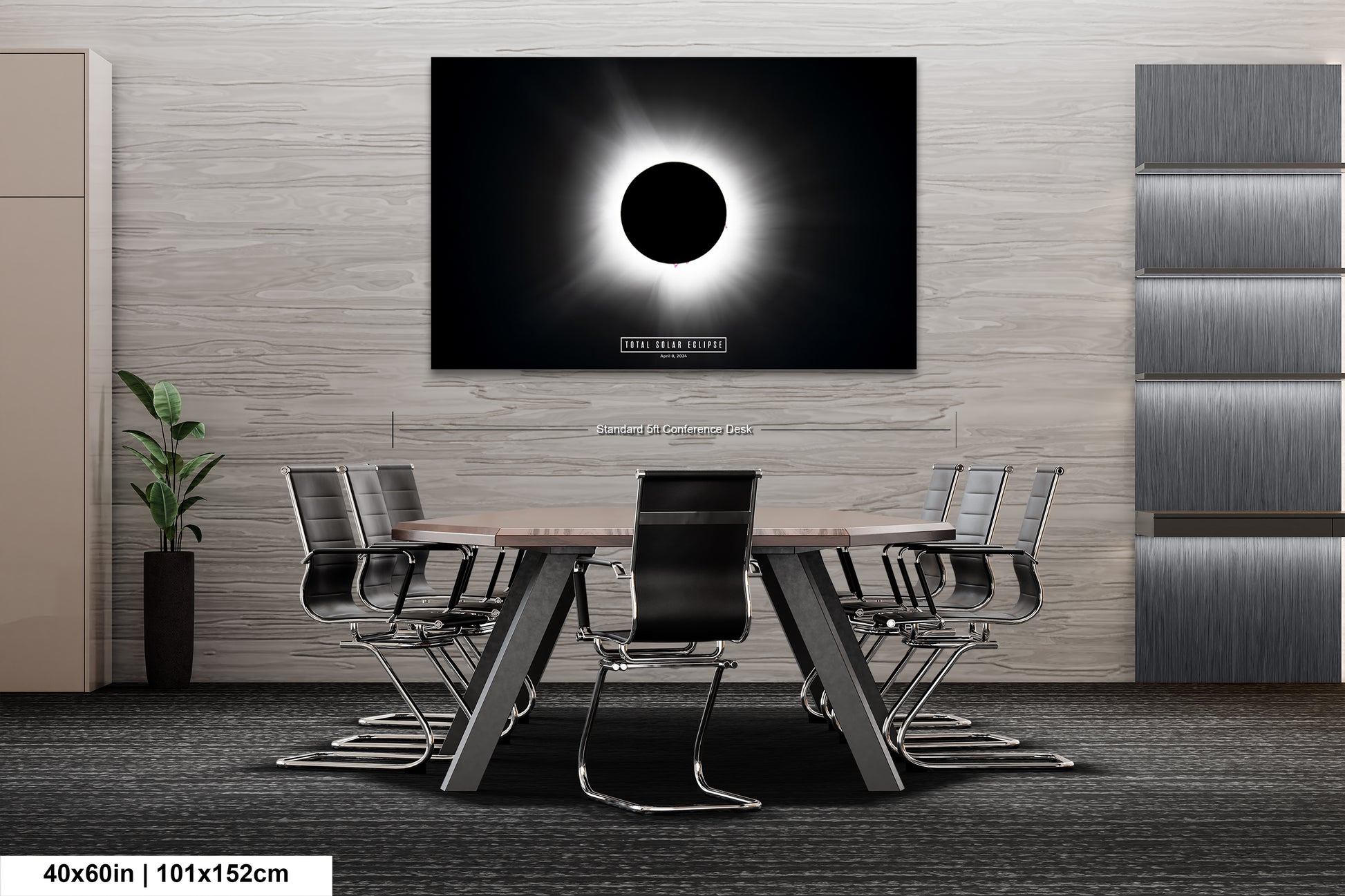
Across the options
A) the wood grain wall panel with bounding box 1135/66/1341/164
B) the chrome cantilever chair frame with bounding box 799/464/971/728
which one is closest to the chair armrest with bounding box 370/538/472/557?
the chrome cantilever chair frame with bounding box 799/464/971/728

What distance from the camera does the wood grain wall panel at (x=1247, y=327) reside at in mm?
6766

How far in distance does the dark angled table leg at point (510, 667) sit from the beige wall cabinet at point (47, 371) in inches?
126

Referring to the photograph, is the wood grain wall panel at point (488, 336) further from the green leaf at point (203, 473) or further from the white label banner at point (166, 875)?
the white label banner at point (166, 875)

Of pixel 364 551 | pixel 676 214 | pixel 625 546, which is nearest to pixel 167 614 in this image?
pixel 364 551

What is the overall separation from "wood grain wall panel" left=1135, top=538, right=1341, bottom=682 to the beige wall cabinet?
572cm

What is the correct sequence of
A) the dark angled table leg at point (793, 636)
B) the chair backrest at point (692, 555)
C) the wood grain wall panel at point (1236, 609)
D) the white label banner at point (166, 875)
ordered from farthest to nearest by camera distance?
the wood grain wall panel at point (1236, 609) < the dark angled table leg at point (793, 636) < the chair backrest at point (692, 555) < the white label banner at point (166, 875)

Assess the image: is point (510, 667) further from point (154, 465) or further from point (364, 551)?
point (154, 465)

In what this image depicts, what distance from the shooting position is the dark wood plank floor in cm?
336

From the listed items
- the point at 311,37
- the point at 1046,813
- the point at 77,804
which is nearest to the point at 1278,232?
the point at 1046,813

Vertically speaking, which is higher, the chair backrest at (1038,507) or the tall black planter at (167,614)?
the chair backrest at (1038,507)

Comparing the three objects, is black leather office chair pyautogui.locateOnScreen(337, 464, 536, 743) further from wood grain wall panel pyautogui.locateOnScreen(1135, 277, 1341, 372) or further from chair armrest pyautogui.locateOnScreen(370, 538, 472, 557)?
wood grain wall panel pyautogui.locateOnScreen(1135, 277, 1341, 372)

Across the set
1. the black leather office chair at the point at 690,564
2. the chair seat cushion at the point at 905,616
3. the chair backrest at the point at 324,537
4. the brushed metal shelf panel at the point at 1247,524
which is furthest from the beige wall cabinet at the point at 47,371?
the brushed metal shelf panel at the point at 1247,524

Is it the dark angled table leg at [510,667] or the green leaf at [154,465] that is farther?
the green leaf at [154,465]

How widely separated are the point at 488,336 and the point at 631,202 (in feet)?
3.58
